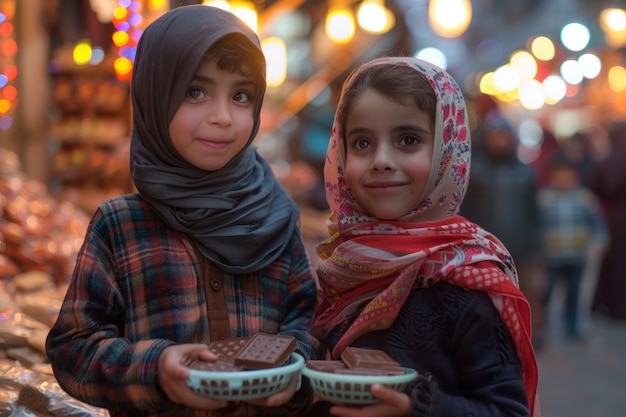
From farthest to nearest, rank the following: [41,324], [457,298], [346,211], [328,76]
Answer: [328,76] < [41,324] < [346,211] < [457,298]

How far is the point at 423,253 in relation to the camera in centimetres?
160

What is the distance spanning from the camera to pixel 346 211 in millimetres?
1809

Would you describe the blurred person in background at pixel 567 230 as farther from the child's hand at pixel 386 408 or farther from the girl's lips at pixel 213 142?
the child's hand at pixel 386 408

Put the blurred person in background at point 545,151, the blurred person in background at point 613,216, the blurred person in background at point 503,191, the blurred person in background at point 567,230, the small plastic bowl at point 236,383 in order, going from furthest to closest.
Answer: the blurred person in background at point 545,151 → the blurred person in background at point 613,216 → the blurred person in background at point 567,230 → the blurred person in background at point 503,191 → the small plastic bowl at point 236,383

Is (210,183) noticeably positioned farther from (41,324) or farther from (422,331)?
(41,324)

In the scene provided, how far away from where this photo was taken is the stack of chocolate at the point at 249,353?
135 centimetres

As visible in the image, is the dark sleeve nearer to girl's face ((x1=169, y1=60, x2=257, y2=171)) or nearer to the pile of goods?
girl's face ((x1=169, y1=60, x2=257, y2=171))

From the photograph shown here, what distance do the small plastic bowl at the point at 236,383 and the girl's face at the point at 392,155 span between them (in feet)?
1.74

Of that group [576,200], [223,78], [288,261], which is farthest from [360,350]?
[576,200]

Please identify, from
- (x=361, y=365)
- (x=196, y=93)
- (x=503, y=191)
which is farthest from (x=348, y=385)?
(x=503, y=191)

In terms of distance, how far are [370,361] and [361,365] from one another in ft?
0.09

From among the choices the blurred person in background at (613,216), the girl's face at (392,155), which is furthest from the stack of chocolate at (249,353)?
the blurred person in background at (613,216)

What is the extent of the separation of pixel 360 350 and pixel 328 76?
34.7 ft

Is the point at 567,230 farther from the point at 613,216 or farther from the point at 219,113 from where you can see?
the point at 219,113
